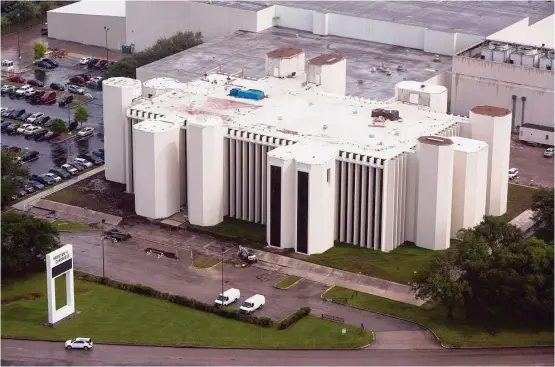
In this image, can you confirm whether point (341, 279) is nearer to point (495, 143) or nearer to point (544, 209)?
point (544, 209)

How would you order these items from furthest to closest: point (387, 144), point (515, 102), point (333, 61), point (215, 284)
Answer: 1. point (515, 102)
2. point (333, 61)
3. point (387, 144)
4. point (215, 284)

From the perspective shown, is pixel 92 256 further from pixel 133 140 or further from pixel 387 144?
pixel 387 144

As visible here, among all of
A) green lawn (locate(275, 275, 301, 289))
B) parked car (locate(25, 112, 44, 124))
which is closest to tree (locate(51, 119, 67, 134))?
parked car (locate(25, 112, 44, 124))

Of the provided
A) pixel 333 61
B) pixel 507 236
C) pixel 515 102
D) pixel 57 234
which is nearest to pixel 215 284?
pixel 57 234

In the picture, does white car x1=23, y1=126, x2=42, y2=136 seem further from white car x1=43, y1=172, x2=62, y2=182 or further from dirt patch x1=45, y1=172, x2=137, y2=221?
dirt patch x1=45, y1=172, x2=137, y2=221

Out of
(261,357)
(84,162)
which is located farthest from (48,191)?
(261,357)

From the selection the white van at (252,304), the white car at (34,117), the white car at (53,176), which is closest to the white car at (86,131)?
the white car at (34,117)
